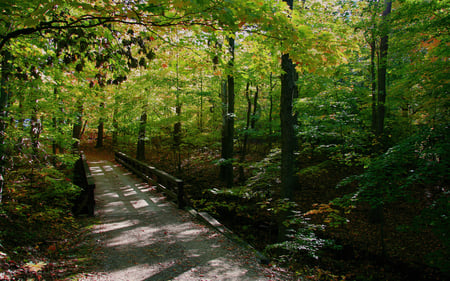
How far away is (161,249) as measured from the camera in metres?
4.73

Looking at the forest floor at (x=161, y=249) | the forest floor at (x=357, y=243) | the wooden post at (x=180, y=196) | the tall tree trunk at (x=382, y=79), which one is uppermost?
the tall tree trunk at (x=382, y=79)

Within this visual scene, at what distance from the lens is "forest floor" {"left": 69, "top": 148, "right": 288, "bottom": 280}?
3.85 metres

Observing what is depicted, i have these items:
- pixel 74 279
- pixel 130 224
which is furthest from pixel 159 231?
pixel 74 279

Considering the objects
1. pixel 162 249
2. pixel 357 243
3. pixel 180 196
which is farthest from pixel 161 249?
pixel 357 243

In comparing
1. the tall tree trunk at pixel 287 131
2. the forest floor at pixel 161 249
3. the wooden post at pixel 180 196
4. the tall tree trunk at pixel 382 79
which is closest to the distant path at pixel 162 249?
the forest floor at pixel 161 249

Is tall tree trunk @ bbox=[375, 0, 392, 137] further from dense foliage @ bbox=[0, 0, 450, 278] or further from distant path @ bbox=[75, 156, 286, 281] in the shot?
distant path @ bbox=[75, 156, 286, 281]

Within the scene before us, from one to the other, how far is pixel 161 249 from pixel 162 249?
0.02 meters

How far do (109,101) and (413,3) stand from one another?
1597 cm

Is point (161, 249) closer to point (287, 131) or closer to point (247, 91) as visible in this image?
point (287, 131)

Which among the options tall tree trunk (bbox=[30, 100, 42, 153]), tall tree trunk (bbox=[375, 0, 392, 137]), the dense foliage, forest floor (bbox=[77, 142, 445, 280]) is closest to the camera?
the dense foliage

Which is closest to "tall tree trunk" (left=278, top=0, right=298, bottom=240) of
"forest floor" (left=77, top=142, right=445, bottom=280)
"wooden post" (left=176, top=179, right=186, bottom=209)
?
"forest floor" (left=77, top=142, right=445, bottom=280)

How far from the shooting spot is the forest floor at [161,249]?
3.85 meters

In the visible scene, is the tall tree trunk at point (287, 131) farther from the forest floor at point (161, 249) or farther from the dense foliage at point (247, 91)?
the forest floor at point (161, 249)

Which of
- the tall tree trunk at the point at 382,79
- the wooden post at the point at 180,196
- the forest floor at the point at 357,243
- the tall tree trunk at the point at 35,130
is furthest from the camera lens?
the tall tree trunk at the point at 382,79
